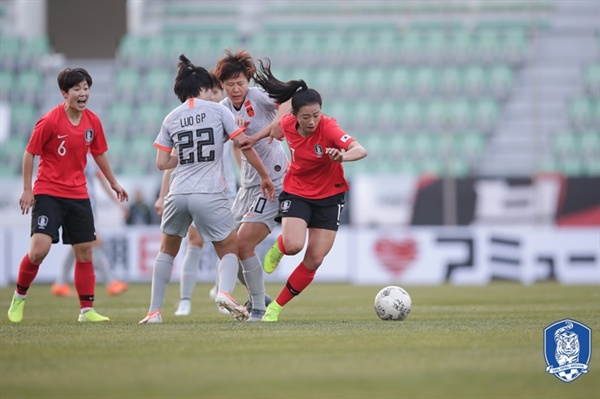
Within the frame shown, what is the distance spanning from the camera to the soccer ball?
8570 mm

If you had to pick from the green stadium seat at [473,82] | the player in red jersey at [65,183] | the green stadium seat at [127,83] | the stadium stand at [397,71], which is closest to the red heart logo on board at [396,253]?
the stadium stand at [397,71]

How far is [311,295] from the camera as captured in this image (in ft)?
48.3

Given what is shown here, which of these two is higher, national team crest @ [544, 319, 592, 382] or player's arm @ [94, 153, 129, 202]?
player's arm @ [94, 153, 129, 202]

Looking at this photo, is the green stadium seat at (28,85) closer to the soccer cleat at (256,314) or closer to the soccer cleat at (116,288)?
the soccer cleat at (116,288)

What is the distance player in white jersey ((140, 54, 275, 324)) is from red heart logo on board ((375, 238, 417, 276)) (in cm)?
1095

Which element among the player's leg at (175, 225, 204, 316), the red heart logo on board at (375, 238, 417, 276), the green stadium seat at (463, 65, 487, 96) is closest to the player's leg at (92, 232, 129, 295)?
the player's leg at (175, 225, 204, 316)

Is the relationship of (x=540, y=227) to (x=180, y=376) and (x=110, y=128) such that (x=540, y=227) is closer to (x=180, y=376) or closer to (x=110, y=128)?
(x=110, y=128)

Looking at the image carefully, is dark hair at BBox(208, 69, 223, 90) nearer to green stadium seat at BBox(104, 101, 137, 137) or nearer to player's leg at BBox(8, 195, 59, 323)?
player's leg at BBox(8, 195, 59, 323)

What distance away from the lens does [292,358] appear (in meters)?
5.64

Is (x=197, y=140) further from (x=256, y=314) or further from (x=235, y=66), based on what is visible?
(x=256, y=314)

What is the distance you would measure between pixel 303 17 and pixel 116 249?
42.4 feet

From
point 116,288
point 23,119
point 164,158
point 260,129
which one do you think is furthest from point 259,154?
point 23,119

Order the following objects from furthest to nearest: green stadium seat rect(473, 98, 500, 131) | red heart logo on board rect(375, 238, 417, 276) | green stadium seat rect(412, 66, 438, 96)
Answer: green stadium seat rect(412, 66, 438, 96) → green stadium seat rect(473, 98, 500, 131) → red heart logo on board rect(375, 238, 417, 276)

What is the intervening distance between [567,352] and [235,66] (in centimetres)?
403
